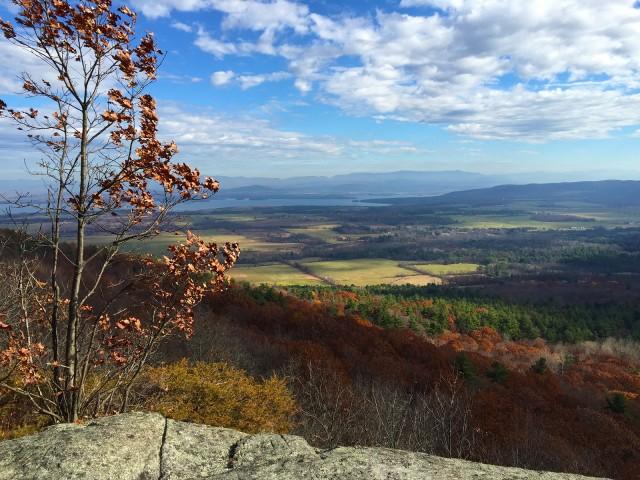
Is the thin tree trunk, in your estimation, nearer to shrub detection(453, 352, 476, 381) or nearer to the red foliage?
the red foliage

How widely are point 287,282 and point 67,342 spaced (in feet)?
422

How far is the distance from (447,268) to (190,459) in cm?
17000

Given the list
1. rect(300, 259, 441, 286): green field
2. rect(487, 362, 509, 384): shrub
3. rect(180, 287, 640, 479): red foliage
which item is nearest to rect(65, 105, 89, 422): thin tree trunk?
rect(180, 287, 640, 479): red foliage

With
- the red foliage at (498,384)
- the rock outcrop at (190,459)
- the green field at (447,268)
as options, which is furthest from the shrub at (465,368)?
the green field at (447,268)

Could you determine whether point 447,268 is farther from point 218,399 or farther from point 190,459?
point 190,459

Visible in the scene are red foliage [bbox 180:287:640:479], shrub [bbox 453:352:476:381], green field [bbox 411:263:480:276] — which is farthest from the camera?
green field [bbox 411:263:480:276]

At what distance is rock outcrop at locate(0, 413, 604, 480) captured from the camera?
601 centimetres

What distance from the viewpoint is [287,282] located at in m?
137

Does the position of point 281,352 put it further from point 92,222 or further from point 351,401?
point 92,222

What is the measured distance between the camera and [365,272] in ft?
523

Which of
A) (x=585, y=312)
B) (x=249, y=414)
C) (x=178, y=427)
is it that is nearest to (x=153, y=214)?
(x=178, y=427)

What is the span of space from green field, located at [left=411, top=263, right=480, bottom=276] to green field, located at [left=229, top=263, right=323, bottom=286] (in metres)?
44.9

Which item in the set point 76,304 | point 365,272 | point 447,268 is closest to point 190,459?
point 76,304

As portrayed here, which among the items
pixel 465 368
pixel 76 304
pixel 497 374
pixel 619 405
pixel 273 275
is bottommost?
pixel 273 275
